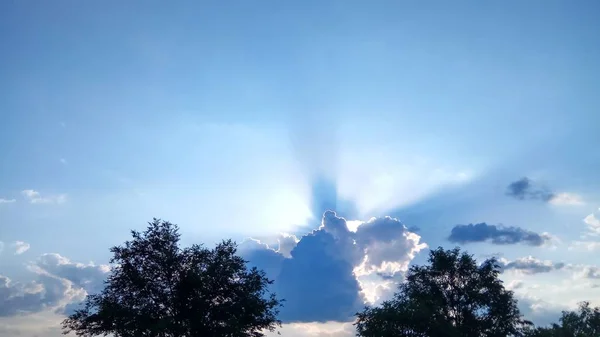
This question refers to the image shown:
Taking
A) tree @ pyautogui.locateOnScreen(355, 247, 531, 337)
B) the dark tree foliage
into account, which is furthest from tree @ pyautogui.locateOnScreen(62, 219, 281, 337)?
the dark tree foliage

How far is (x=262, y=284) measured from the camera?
167ft

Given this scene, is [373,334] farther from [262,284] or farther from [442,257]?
[262,284]

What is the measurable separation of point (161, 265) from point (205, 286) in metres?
5.40

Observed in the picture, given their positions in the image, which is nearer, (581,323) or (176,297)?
(176,297)

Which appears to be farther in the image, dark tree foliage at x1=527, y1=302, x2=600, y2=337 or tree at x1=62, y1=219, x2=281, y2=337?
dark tree foliage at x1=527, y1=302, x2=600, y2=337

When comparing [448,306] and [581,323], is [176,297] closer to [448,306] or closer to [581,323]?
[448,306]

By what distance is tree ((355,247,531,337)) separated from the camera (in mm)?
58375

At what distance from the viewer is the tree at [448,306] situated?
5838cm

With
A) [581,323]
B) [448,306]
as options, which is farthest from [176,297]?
[581,323]

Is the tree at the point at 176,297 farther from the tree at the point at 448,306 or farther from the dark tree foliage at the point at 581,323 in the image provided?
the dark tree foliage at the point at 581,323

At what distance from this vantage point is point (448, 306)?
63.6 metres

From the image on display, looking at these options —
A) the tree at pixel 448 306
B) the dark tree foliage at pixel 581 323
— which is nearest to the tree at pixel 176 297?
the tree at pixel 448 306

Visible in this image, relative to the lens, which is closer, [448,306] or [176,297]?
[176,297]

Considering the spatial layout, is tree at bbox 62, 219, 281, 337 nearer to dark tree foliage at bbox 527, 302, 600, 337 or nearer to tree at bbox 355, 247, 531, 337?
tree at bbox 355, 247, 531, 337
